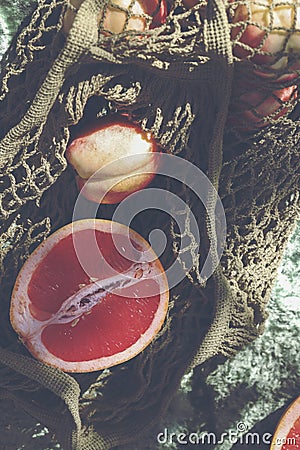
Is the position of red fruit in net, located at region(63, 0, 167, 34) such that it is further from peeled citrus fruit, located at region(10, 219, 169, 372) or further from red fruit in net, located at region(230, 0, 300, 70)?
peeled citrus fruit, located at region(10, 219, 169, 372)

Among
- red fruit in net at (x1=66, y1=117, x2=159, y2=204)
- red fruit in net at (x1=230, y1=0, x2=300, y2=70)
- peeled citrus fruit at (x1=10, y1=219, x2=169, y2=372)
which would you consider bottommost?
peeled citrus fruit at (x1=10, y1=219, x2=169, y2=372)

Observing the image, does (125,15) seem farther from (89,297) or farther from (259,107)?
(89,297)

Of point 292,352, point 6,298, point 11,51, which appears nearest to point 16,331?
point 6,298

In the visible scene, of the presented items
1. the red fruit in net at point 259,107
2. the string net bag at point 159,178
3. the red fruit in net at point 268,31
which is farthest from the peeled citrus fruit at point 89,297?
the red fruit in net at point 268,31

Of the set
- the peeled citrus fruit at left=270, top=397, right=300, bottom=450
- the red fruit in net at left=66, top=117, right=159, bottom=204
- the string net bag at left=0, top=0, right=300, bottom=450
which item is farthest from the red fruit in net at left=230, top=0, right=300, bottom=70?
the peeled citrus fruit at left=270, top=397, right=300, bottom=450

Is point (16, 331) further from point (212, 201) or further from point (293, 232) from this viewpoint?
point (293, 232)
